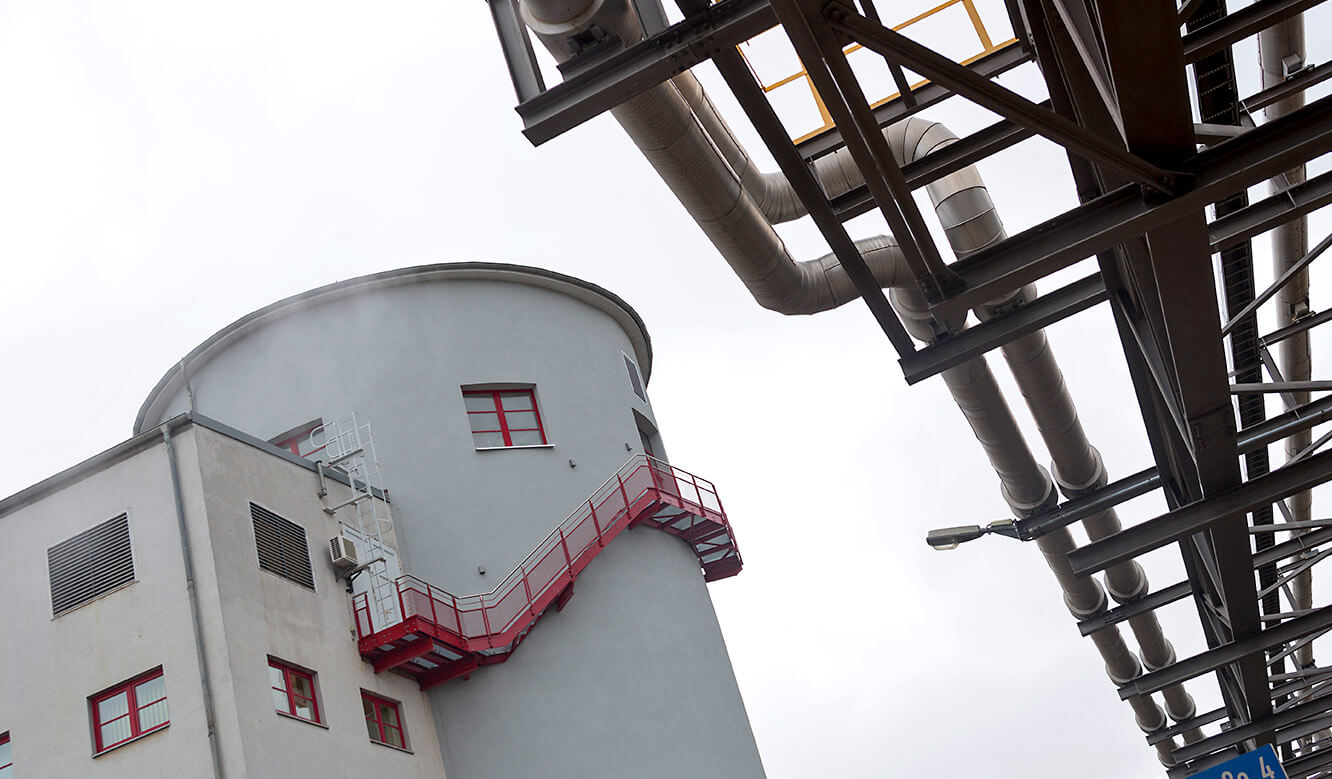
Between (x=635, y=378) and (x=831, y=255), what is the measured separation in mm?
17643

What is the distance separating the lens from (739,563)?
101ft

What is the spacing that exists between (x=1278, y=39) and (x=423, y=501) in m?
18.5

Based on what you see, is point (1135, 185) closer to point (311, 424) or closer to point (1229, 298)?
point (1229, 298)

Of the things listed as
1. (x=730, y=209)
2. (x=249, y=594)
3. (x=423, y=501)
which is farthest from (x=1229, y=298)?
(x=423, y=501)

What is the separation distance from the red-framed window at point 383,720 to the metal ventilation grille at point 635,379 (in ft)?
33.4

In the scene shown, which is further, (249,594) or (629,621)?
(629,621)

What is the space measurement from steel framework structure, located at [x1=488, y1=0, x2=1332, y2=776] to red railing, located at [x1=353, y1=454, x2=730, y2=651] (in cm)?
1346

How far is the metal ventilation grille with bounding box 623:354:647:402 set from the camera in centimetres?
3117

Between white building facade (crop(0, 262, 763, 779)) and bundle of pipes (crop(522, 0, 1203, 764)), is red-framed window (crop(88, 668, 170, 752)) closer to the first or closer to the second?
white building facade (crop(0, 262, 763, 779))

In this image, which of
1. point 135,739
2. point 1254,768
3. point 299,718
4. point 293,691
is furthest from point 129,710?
point 1254,768

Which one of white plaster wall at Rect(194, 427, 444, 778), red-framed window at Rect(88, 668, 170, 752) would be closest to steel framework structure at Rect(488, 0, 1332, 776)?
white plaster wall at Rect(194, 427, 444, 778)

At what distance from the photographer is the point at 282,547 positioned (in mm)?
22844

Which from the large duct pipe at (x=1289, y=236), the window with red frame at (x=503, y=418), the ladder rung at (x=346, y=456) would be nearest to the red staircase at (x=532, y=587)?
the window with red frame at (x=503, y=418)

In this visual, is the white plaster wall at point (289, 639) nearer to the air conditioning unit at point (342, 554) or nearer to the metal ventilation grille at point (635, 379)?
the air conditioning unit at point (342, 554)
